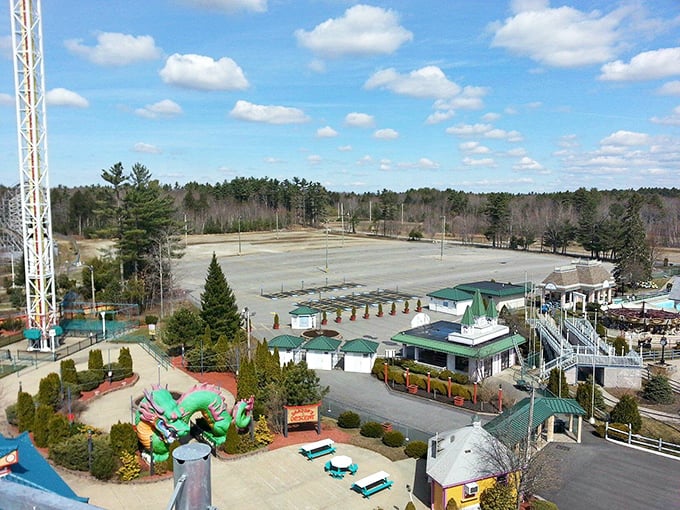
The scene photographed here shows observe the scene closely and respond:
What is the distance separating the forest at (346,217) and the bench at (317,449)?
31.6m

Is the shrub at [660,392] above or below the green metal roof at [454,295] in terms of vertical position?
below

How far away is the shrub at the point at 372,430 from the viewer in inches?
922

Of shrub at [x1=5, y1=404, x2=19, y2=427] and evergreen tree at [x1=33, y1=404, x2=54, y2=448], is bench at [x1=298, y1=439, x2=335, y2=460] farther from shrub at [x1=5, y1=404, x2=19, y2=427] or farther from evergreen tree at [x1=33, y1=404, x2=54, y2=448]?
shrub at [x1=5, y1=404, x2=19, y2=427]

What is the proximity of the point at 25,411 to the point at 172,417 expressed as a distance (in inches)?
300

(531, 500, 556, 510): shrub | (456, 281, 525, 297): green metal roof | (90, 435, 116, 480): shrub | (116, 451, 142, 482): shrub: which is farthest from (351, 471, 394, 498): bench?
(456, 281, 525, 297): green metal roof

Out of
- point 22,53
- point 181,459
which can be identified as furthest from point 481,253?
point 181,459

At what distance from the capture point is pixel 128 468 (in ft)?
64.7

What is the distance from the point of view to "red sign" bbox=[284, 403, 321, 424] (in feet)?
76.6

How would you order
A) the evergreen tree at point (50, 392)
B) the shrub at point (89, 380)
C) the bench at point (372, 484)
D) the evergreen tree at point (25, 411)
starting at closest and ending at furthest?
the bench at point (372, 484) < the evergreen tree at point (25, 411) < the evergreen tree at point (50, 392) < the shrub at point (89, 380)

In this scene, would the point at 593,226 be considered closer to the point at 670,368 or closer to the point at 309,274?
the point at 309,274

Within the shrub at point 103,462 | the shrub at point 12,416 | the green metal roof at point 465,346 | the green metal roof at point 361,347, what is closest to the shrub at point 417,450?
the green metal roof at point 465,346

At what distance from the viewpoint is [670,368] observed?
3359 cm

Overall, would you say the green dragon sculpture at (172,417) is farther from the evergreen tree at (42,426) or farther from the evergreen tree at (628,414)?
the evergreen tree at (628,414)

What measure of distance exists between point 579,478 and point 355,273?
5332cm
